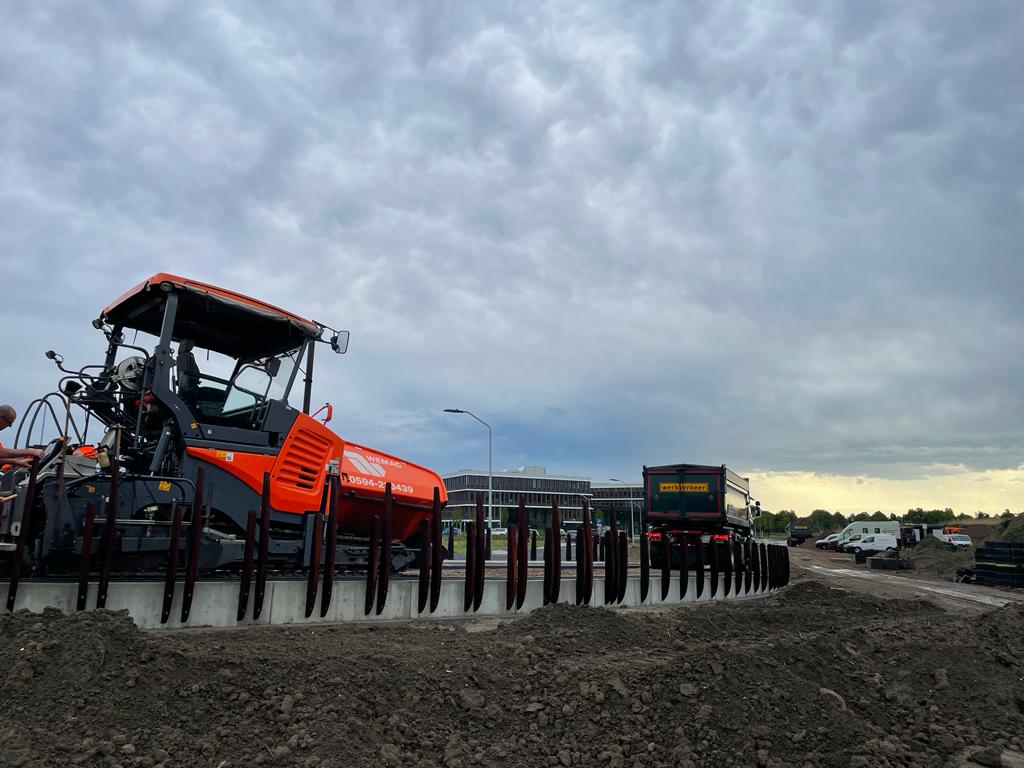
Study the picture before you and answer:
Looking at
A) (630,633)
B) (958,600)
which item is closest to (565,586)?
(630,633)

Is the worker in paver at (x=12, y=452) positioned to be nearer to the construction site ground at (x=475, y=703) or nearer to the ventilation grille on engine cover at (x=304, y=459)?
the construction site ground at (x=475, y=703)

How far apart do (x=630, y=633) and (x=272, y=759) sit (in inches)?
201

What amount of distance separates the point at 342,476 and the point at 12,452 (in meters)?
4.24

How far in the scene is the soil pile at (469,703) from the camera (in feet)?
16.0

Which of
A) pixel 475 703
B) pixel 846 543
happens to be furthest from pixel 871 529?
pixel 475 703

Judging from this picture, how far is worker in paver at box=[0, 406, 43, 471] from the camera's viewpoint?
7.80 m

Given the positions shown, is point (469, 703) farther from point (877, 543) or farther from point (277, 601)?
point (877, 543)

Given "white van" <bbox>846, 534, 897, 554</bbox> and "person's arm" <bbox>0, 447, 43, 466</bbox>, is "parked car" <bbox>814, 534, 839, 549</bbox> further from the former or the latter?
"person's arm" <bbox>0, 447, 43, 466</bbox>

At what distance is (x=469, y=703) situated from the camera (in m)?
5.62

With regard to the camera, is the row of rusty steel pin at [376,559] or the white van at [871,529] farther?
the white van at [871,529]

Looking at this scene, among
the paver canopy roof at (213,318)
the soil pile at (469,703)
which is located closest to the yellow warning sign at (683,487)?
the soil pile at (469,703)

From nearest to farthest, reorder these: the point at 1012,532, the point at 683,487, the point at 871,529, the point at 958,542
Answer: the point at 683,487, the point at 1012,532, the point at 958,542, the point at 871,529

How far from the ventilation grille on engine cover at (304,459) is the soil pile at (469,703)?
8.94ft

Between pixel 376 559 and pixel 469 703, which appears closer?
pixel 469 703
